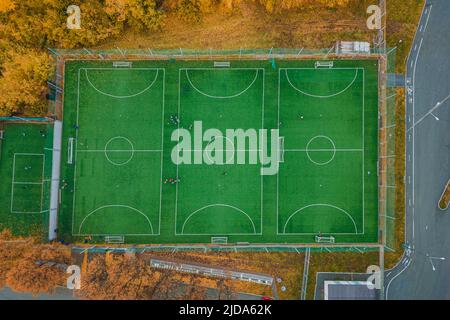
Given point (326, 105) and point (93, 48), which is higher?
point (93, 48)

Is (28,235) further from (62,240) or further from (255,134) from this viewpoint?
(255,134)

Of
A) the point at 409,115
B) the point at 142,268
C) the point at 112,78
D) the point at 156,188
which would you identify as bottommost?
the point at 142,268

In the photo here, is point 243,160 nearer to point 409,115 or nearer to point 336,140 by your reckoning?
point 336,140

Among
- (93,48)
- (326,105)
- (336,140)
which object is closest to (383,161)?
(336,140)

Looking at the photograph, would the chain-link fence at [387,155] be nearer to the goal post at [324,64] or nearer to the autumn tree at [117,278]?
the goal post at [324,64]

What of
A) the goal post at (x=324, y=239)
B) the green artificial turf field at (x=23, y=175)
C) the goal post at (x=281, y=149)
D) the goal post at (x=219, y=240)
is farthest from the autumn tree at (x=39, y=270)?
the goal post at (x=324, y=239)
